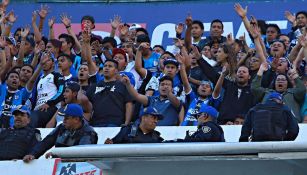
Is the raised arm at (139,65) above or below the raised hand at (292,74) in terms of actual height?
above

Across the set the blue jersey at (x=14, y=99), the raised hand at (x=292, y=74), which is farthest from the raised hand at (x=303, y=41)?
the blue jersey at (x=14, y=99)

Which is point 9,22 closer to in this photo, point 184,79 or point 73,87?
point 73,87

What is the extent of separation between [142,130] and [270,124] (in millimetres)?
1942

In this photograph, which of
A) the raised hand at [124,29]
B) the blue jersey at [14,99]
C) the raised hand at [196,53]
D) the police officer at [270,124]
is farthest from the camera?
the raised hand at [124,29]

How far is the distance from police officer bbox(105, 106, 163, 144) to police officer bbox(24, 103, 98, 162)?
280 mm

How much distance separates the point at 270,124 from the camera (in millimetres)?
10109

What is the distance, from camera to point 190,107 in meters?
12.9

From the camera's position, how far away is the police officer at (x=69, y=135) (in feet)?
37.4

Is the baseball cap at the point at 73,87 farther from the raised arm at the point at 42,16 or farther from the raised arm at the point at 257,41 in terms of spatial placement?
the raised arm at the point at 42,16

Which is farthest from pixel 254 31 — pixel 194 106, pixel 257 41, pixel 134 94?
pixel 134 94

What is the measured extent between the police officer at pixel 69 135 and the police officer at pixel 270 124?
2087 mm

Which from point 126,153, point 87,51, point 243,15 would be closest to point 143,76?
point 87,51

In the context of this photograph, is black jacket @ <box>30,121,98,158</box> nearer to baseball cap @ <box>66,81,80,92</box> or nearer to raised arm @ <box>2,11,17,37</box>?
baseball cap @ <box>66,81,80,92</box>

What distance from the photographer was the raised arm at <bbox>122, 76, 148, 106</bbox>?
12781mm
